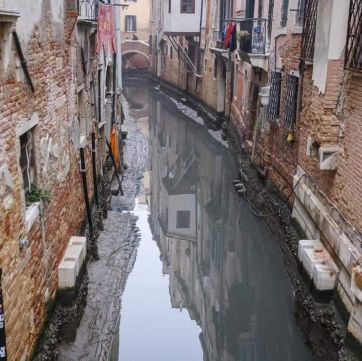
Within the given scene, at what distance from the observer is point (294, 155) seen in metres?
11.2

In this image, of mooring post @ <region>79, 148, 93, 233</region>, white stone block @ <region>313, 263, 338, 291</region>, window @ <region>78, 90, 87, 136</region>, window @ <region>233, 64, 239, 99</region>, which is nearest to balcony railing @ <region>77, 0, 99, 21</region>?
window @ <region>78, 90, 87, 136</region>

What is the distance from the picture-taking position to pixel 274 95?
42.0 ft

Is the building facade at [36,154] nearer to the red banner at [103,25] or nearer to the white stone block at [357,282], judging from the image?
the red banner at [103,25]

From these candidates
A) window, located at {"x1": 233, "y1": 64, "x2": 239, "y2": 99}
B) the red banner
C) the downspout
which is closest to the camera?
the downspout

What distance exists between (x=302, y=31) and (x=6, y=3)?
6.70m

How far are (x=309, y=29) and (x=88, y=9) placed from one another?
5082mm

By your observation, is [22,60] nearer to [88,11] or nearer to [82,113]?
[82,113]

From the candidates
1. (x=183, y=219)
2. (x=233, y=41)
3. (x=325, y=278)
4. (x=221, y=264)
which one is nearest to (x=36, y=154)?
(x=325, y=278)

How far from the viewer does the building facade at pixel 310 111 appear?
748cm

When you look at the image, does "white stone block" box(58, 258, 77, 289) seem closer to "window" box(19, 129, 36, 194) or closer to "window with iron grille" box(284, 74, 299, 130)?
"window" box(19, 129, 36, 194)

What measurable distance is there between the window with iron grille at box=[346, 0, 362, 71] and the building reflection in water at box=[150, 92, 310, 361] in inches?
152

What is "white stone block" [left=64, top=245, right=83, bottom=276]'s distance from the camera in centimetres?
810

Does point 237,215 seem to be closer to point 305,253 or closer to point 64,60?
point 305,253

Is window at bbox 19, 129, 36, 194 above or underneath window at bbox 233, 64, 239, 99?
above
